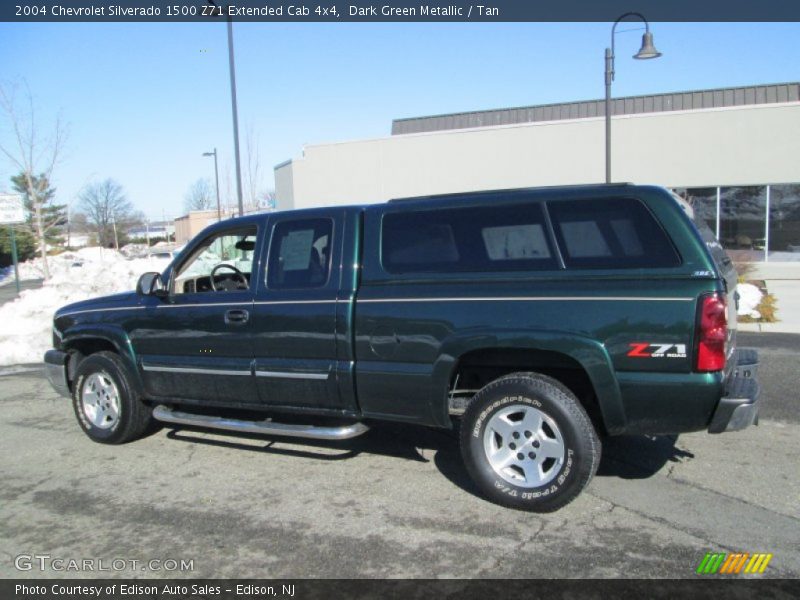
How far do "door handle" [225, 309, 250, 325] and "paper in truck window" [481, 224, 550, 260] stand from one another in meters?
1.90

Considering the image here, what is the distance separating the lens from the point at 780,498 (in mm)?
4223

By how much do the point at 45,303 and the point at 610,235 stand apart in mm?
12636

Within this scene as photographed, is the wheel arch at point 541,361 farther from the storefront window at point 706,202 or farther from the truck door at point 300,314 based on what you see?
the storefront window at point 706,202

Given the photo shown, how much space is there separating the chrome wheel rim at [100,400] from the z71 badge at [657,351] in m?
4.24

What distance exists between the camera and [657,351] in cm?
372

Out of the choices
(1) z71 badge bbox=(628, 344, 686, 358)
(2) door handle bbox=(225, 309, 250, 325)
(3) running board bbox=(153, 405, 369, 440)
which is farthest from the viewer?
(2) door handle bbox=(225, 309, 250, 325)

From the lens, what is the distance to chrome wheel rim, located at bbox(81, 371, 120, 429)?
5738mm

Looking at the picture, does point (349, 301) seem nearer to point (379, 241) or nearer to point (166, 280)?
point (379, 241)

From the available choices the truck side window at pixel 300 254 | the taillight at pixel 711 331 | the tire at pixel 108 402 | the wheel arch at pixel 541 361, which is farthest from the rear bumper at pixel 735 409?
the tire at pixel 108 402

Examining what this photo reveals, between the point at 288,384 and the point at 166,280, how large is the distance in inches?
58.1

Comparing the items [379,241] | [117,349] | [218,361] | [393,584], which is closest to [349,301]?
[379,241]

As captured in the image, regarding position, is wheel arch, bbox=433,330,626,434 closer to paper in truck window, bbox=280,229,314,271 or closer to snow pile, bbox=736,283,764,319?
paper in truck window, bbox=280,229,314,271

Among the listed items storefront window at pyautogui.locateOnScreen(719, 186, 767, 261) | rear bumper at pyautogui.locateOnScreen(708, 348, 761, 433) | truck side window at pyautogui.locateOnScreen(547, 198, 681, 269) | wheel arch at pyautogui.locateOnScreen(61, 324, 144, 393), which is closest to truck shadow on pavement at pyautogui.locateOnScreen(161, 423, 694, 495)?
wheel arch at pyautogui.locateOnScreen(61, 324, 144, 393)

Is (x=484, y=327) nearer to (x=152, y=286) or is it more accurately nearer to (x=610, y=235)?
(x=610, y=235)
